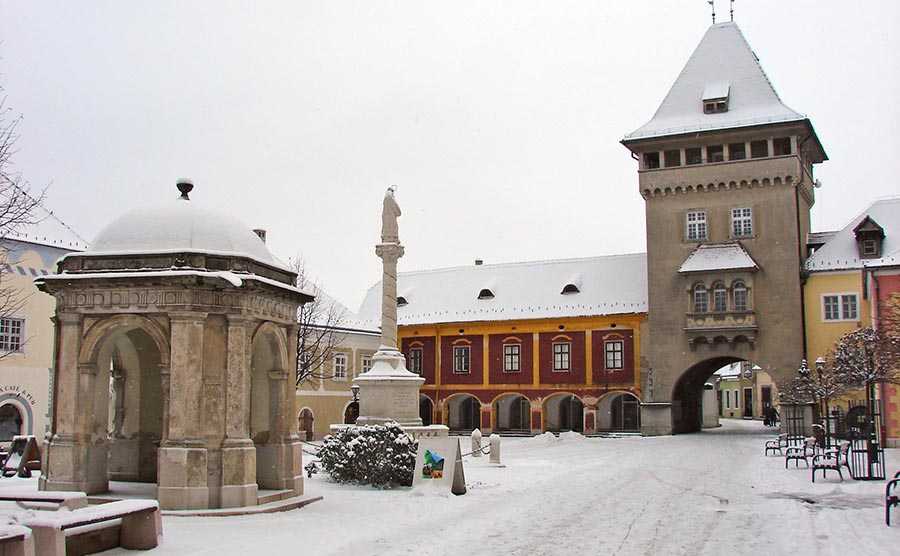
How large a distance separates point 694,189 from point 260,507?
1456 inches

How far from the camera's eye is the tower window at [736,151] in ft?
→ 153

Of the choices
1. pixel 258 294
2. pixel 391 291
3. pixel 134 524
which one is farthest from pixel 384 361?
pixel 134 524

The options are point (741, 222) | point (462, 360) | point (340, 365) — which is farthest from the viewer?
point (462, 360)

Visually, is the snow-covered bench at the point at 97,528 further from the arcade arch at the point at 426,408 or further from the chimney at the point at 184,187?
the arcade arch at the point at 426,408

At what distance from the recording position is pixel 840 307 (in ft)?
144

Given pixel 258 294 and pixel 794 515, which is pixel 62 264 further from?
pixel 794 515

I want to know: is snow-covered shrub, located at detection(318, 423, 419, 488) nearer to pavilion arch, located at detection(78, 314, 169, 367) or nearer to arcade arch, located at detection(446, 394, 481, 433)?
pavilion arch, located at detection(78, 314, 169, 367)

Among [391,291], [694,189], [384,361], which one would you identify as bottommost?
[384,361]

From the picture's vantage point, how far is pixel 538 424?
170 feet

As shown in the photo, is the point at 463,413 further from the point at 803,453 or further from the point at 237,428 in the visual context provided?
the point at 237,428

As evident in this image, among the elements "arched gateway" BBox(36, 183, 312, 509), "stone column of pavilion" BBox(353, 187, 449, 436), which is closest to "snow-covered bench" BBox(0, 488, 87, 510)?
Result: "arched gateway" BBox(36, 183, 312, 509)

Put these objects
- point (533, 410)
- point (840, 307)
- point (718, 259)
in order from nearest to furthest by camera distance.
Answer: point (840, 307)
point (718, 259)
point (533, 410)

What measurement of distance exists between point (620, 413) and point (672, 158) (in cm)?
1617

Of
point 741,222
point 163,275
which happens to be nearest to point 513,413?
point 741,222
